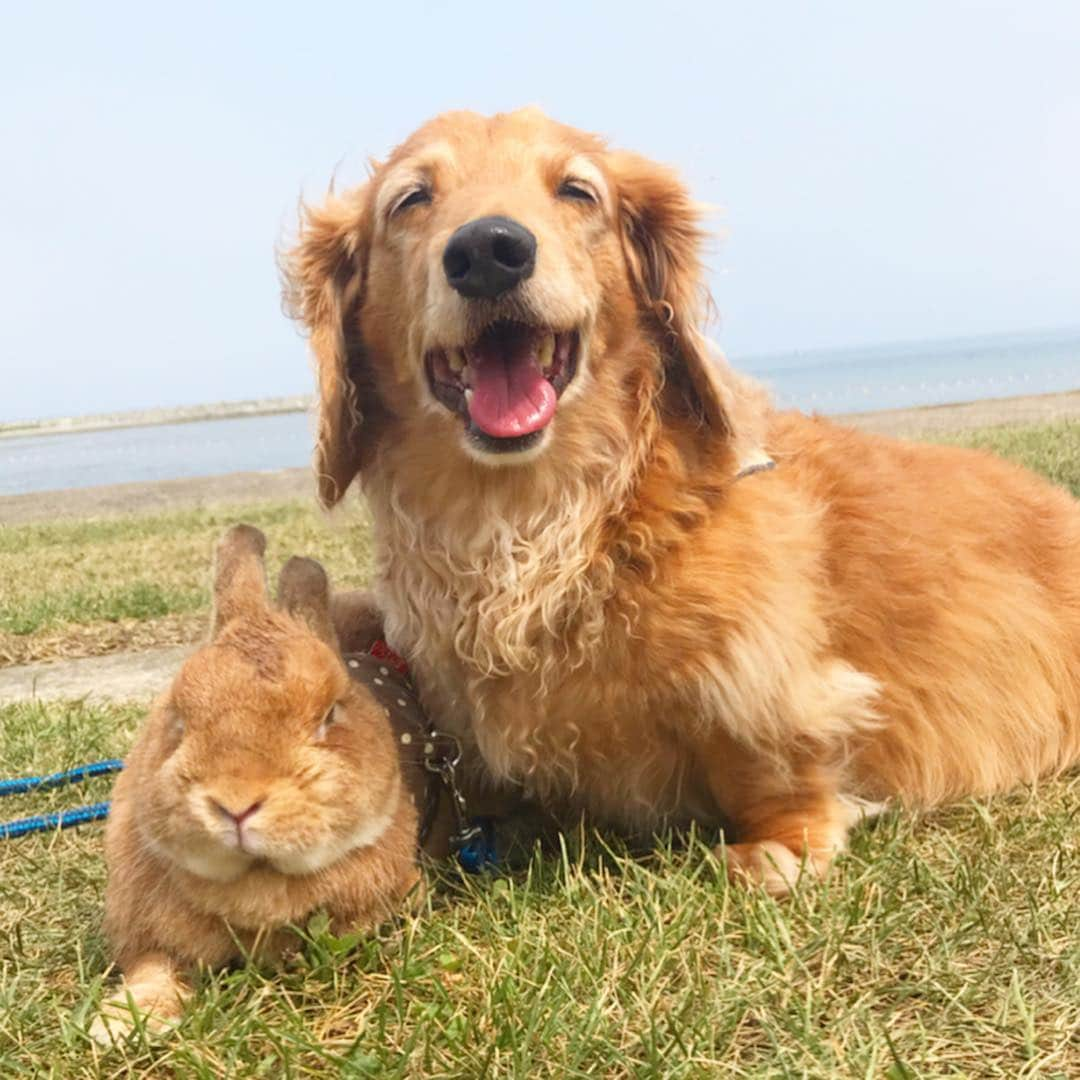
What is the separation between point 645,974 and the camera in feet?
5.90

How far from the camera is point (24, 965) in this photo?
2035 millimetres

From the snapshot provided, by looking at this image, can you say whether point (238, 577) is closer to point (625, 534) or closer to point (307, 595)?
point (307, 595)

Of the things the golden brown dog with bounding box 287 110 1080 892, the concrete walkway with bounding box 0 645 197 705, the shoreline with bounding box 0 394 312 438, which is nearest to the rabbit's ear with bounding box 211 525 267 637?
the golden brown dog with bounding box 287 110 1080 892

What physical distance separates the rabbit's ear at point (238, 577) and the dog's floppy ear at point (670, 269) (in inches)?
40.2

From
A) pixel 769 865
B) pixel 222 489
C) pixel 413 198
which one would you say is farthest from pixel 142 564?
pixel 222 489

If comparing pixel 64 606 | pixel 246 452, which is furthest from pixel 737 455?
pixel 246 452

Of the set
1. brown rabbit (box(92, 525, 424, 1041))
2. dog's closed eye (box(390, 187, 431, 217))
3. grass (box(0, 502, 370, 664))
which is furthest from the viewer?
grass (box(0, 502, 370, 664))

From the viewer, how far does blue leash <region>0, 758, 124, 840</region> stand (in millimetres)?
2699

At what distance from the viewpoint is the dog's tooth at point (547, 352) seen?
234 centimetres

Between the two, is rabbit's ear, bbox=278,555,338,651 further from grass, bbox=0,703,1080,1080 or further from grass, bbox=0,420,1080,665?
grass, bbox=0,420,1080,665

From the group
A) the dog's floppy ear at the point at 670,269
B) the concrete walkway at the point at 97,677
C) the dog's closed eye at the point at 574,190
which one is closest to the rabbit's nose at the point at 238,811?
the dog's floppy ear at the point at 670,269

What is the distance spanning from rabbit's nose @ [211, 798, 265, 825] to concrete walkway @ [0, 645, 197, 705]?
102 inches

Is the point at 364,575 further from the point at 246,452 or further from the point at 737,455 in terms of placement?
the point at 246,452

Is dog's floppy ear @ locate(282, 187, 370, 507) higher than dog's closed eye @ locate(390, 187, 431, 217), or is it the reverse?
dog's closed eye @ locate(390, 187, 431, 217)
